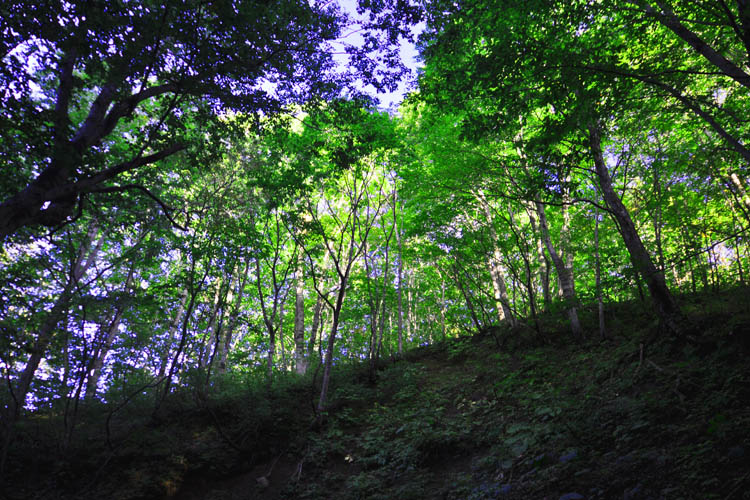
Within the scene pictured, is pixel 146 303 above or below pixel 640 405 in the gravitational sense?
above

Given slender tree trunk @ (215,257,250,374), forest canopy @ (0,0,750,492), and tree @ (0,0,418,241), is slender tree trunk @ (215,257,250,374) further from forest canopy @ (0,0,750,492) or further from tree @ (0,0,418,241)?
tree @ (0,0,418,241)

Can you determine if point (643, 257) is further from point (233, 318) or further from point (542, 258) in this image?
point (233, 318)

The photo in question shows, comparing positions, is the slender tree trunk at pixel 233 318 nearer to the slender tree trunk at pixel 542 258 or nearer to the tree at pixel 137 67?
the tree at pixel 137 67

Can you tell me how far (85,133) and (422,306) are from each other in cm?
2041

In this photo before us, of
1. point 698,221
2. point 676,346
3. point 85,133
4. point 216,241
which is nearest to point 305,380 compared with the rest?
point 216,241

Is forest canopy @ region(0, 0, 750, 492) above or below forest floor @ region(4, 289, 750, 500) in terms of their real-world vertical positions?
above

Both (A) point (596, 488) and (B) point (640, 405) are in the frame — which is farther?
(B) point (640, 405)

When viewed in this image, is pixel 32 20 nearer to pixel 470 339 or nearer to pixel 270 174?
pixel 270 174

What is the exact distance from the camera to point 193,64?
4906 mm

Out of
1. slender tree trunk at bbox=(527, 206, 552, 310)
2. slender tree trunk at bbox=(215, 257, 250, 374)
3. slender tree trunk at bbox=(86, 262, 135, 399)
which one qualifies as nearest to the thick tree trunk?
slender tree trunk at bbox=(527, 206, 552, 310)

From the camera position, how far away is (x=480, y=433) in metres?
5.92

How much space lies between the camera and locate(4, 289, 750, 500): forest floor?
3336mm

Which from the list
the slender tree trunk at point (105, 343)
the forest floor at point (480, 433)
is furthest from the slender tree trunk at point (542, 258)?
the slender tree trunk at point (105, 343)

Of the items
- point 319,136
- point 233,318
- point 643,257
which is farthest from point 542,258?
point 233,318
